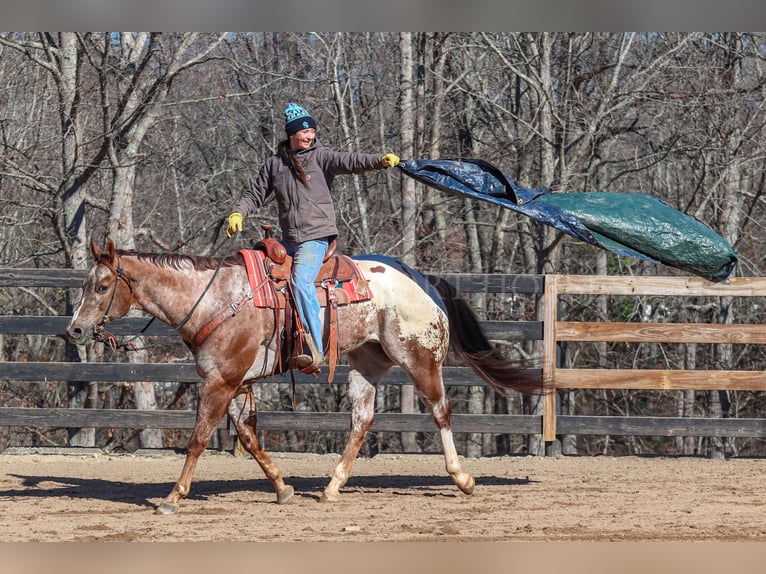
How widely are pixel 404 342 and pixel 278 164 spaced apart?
1620 millimetres

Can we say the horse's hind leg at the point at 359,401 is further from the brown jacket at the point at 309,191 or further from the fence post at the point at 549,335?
the fence post at the point at 549,335

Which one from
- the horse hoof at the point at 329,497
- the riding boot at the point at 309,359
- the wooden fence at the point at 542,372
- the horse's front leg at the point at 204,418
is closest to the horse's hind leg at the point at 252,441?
the horse hoof at the point at 329,497

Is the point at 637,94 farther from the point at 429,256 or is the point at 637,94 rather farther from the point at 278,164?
the point at 278,164

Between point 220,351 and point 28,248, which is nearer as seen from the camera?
point 220,351

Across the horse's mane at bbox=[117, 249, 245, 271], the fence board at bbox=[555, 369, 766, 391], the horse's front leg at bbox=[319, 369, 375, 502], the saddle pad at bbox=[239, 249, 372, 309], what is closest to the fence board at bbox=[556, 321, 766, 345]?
A: the fence board at bbox=[555, 369, 766, 391]

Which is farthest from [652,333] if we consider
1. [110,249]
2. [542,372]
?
[110,249]

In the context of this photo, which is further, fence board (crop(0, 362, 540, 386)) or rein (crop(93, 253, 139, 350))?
fence board (crop(0, 362, 540, 386))

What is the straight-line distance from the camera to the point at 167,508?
622 cm

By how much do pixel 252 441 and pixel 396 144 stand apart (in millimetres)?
8141

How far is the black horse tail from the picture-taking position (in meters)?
7.62

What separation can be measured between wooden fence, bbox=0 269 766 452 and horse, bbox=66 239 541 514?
1899 millimetres

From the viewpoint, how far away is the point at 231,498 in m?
7.02

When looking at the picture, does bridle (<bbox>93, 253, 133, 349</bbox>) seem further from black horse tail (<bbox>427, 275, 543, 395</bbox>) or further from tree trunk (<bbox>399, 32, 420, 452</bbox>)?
tree trunk (<bbox>399, 32, 420, 452</bbox>)

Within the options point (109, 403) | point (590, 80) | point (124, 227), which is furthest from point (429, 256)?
point (109, 403)
